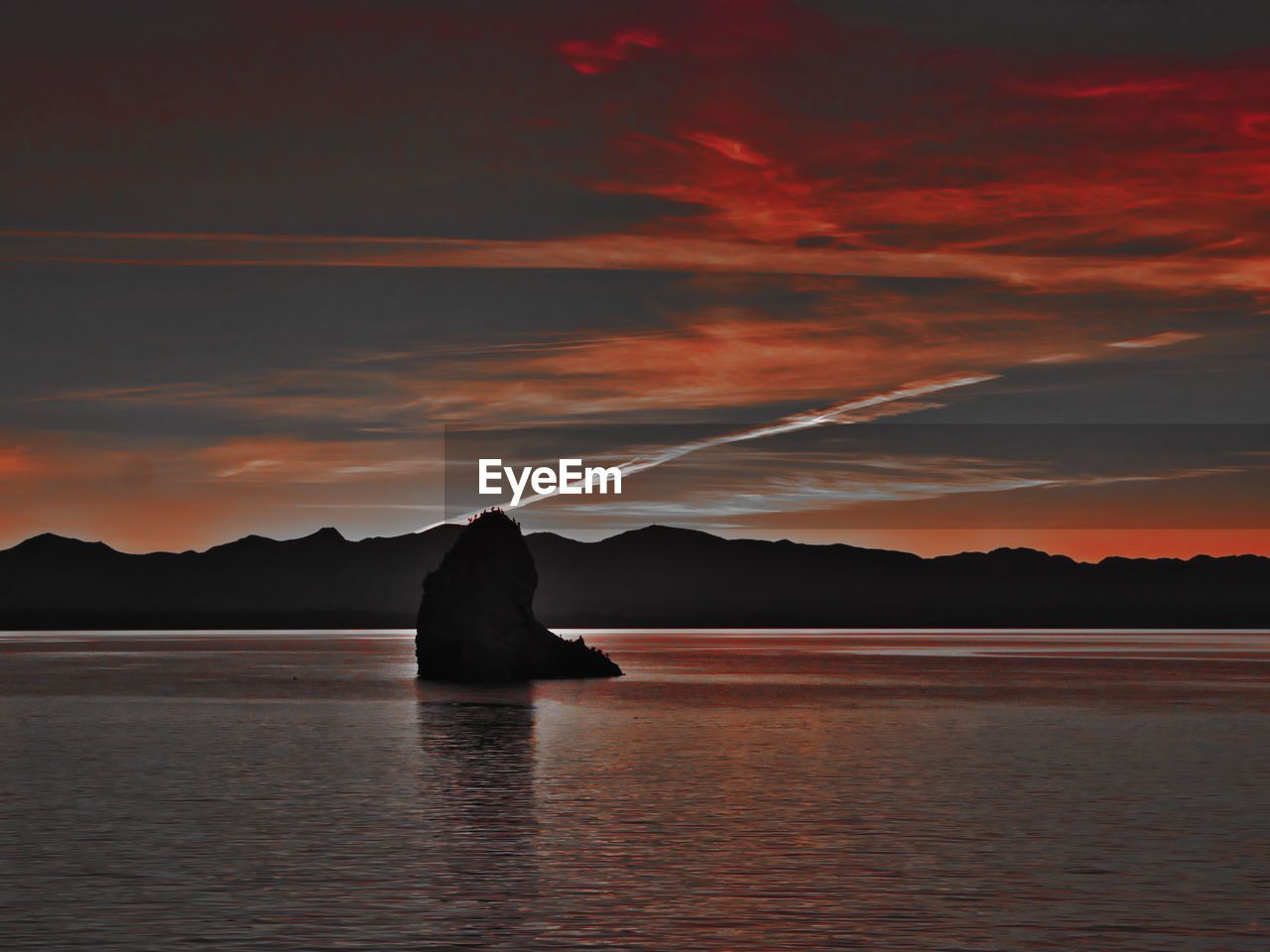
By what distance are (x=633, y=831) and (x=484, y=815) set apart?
17.1 ft

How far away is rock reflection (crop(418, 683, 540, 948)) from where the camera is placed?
28797 mm

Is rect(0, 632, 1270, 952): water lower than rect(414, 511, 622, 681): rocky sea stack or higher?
lower

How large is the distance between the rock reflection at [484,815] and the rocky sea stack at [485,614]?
77.0ft

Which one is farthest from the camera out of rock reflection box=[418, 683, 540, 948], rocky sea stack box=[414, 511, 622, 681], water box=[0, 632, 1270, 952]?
rocky sea stack box=[414, 511, 622, 681]

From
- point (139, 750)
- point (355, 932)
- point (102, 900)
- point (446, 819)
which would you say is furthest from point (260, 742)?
point (355, 932)

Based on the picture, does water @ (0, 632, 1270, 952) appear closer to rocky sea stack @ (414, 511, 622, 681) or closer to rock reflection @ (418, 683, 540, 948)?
rock reflection @ (418, 683, 540, 948)

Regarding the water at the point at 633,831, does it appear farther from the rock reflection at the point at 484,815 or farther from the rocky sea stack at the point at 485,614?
the rocky sea stack at the point at 485,614

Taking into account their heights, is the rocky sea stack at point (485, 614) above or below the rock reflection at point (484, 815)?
above

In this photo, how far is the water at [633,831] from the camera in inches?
1081

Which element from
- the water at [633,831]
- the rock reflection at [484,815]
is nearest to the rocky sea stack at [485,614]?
the water at [633,831]

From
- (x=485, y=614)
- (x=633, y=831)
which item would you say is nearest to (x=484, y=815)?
(x=633, y=831)

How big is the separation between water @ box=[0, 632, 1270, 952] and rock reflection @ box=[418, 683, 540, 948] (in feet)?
0.51

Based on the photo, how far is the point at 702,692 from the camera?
115812mm

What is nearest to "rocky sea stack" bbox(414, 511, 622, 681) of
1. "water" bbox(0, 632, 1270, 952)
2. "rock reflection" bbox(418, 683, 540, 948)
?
"water" bbox(0, 632, 1270, 952)
